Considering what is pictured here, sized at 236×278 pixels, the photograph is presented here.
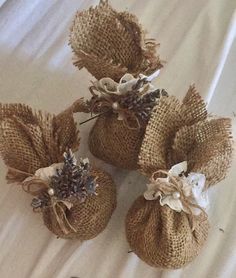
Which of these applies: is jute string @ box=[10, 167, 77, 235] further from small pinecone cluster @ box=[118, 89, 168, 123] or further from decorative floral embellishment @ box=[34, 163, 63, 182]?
small pinecone cluster @ box=[118, 89, 168, 123]

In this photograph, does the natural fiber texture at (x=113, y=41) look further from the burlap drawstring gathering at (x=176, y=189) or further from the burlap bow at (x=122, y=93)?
the burlap drawstring gathering at (x=176, y=189)

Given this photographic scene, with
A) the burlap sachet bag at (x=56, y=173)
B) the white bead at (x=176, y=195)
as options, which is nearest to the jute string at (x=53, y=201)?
the burlap sachet bag at (x=56, y=173)

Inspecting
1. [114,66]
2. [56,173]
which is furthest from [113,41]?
[56,173]

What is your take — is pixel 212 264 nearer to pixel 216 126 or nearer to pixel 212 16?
pixel 216 126

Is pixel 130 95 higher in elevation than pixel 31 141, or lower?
higher

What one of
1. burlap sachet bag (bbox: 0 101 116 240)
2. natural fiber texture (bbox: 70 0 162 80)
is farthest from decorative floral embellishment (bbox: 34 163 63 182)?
natural fiber texture (bbox: 70 0 162 80)

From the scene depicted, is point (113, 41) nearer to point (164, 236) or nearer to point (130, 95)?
point (130, 95)

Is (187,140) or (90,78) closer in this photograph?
(187,140)

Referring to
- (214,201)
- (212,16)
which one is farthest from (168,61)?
(214,201)
